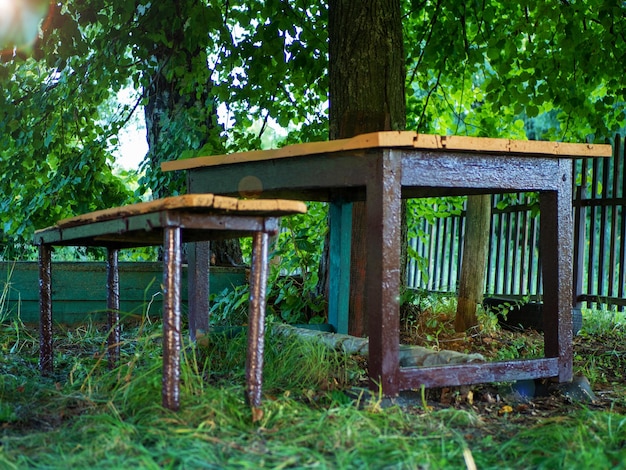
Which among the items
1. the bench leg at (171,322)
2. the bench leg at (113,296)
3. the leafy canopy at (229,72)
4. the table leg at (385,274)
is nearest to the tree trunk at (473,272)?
the leafy canopy at (229,72)

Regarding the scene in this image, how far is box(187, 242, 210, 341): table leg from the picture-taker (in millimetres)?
4176

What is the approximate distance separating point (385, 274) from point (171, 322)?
93cm

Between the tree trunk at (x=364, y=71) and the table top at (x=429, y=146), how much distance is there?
146 centimetres

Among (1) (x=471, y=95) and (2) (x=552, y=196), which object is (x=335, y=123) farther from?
(1) (x=471, y=95)

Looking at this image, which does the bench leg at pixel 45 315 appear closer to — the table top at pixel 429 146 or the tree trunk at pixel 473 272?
the table top at pixel 429 146

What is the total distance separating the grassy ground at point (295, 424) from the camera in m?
2.24

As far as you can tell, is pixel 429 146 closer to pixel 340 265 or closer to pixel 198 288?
pixel 340 265

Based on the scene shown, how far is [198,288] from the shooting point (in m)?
4.18

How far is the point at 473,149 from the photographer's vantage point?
318 centimetres

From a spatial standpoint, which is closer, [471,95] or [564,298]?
[564,298]

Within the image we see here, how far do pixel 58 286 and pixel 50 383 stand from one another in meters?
2.44

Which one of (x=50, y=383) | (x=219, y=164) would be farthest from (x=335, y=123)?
(x=50, y=383)

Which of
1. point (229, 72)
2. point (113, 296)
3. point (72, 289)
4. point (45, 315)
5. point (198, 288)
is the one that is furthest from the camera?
point (229, 72)

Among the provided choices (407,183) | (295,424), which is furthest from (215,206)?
(407,183)
